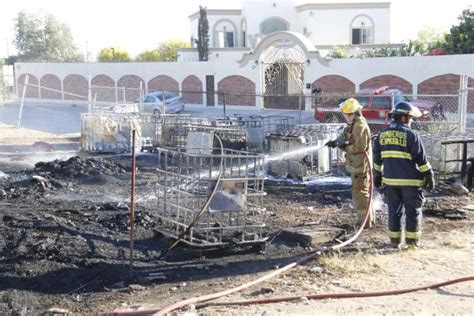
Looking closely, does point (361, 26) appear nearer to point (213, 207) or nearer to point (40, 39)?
point (40, 39)

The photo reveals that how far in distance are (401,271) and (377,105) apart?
1408 cm

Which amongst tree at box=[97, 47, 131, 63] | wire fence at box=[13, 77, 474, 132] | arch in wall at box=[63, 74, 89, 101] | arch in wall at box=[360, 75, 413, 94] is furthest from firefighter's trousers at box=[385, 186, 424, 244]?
tree at box=[97, 47, 131, 63]

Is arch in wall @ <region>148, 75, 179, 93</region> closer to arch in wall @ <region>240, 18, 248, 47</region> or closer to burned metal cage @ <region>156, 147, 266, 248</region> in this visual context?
arch in wall @ <region>240, 18, 248, 47</region>

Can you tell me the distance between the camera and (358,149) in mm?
Result: 8094

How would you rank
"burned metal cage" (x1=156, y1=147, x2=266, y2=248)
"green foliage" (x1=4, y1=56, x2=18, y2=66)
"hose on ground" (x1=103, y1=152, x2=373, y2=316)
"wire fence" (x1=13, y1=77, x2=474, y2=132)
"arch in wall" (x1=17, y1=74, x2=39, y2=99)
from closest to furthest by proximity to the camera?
"hose on ground" (x1=103, y1=152, x2=373, y2=316) < "burned metal cage" (x1=156, y1=147, x2=266, y2=248) < "wire fence" (x1=13, y1=77, x2=474, y2=132) < "arch in wall" (x1=17, y1=74, x2=39, y2=99) < "green foliage" (x1=4, y1=56, x2=18, y2=66)

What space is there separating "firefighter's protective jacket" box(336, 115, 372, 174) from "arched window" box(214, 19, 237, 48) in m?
46.4

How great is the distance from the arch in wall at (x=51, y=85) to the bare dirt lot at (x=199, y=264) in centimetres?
3911

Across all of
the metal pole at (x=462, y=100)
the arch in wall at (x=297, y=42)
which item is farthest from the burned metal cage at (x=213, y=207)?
the arch in wall at (x=297, y=42)

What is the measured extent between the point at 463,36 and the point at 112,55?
38569 mm

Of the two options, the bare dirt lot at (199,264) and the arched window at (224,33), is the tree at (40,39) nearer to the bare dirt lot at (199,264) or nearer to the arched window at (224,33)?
the arched window at (224,33)

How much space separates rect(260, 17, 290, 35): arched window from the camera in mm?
49438

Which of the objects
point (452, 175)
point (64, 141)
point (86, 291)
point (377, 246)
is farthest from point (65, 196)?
point (64, 141)

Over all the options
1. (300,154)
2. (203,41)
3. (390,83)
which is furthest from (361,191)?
(203,41)

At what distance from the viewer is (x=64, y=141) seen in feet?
69.0
